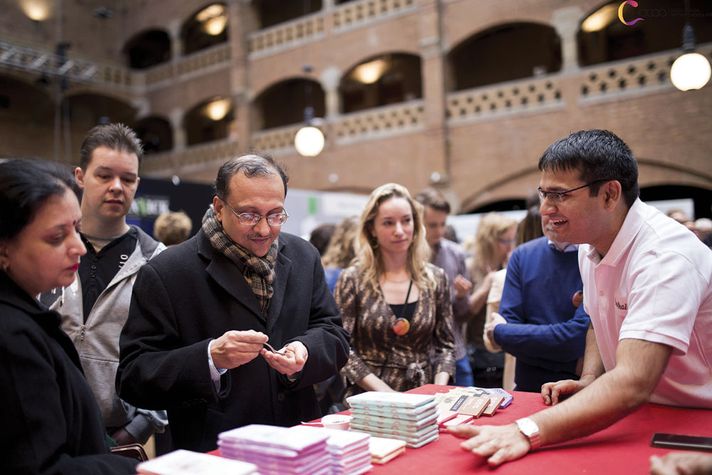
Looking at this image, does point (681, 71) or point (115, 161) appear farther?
point (681, 71)

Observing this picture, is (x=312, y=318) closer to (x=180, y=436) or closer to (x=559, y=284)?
(x=180, y=436)

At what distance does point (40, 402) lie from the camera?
48.7 inches

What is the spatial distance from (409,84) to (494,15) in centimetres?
410

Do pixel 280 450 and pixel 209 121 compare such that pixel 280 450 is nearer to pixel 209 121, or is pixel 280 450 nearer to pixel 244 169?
pixel 244 169

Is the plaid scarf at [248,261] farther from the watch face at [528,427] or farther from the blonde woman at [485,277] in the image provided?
the blonde woman at [485,277]

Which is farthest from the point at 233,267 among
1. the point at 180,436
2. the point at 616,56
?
the point at 616,56

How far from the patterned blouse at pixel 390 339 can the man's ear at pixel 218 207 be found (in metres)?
1.04

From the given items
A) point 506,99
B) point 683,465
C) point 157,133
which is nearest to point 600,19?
point 506,99

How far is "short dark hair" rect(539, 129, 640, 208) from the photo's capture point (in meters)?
1.86

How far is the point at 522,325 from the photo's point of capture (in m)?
2.65

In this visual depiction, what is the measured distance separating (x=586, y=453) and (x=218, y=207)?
4.53 feet

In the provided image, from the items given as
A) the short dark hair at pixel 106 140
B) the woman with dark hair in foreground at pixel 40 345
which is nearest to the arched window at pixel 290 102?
the short dark hair at pixel 106 140

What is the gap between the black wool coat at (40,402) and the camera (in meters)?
1.20

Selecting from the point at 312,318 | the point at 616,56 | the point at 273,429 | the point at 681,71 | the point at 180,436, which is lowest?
the point at 180,436
